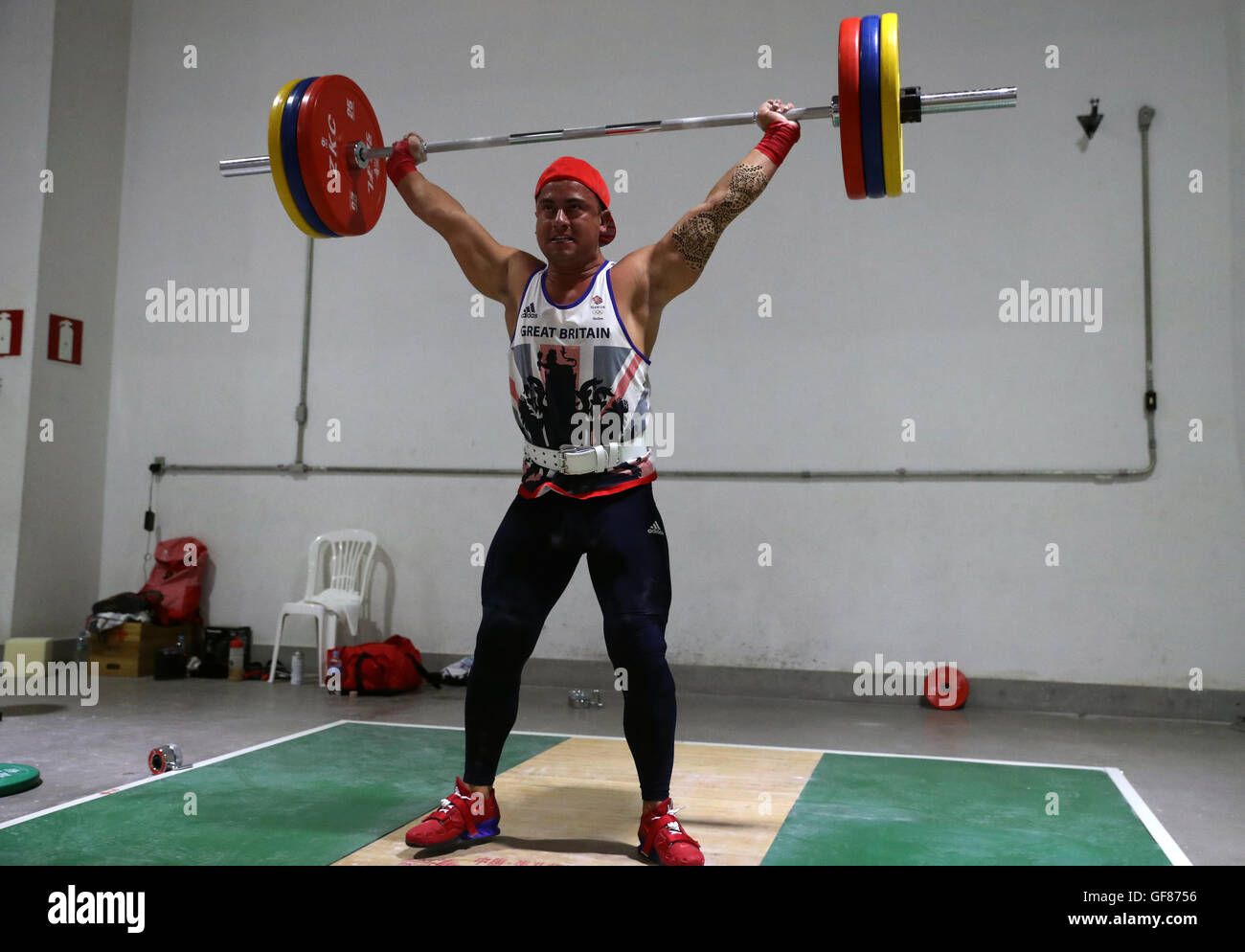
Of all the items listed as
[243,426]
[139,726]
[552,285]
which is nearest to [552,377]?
[552,285]

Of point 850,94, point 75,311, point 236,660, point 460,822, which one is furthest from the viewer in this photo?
point 75,311

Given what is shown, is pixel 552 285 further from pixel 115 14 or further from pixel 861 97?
pixel 115 14

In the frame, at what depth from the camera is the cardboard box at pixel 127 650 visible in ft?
18.2

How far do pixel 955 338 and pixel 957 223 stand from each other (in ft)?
1.97

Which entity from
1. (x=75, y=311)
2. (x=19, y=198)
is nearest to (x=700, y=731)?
(x=75, y=311)

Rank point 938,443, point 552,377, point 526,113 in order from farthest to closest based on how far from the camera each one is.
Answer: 1. point 526,113
2. point 938,443
3. point 552,377

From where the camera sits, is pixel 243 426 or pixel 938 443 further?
pixel 243 426

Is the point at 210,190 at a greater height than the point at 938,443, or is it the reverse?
the point at 210,190

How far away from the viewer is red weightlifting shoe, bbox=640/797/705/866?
2.25 m

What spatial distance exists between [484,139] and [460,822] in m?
1.84

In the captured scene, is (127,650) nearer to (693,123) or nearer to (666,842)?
(666,842)

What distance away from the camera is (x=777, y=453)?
5.22 m

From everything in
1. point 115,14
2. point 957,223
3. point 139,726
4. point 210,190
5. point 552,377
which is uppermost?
point 115,14

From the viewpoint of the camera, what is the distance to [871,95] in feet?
8.16
